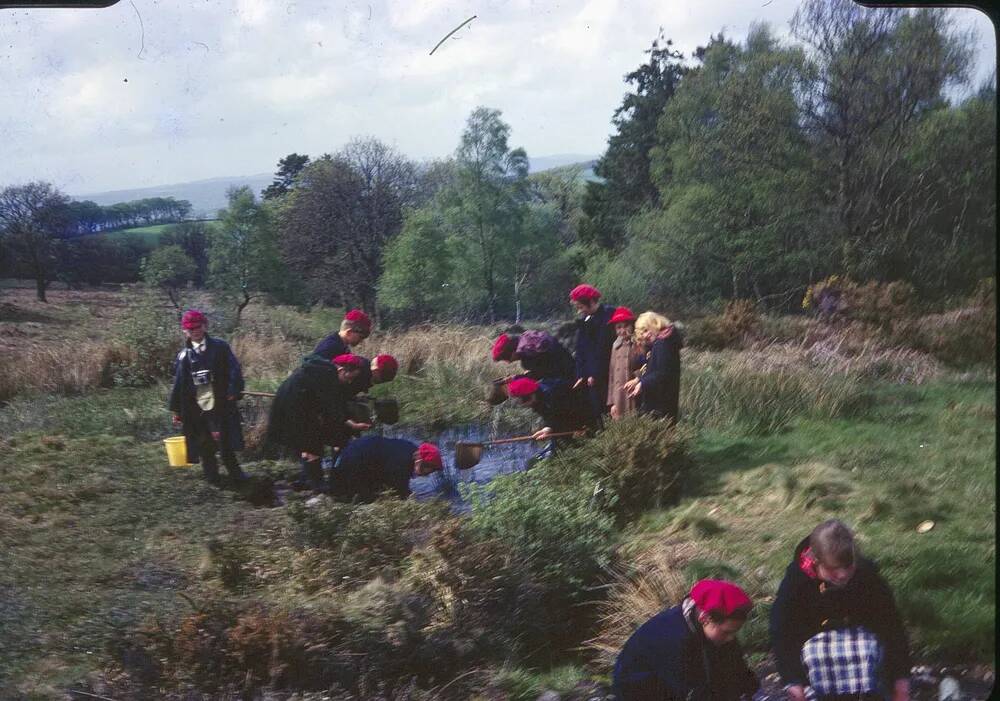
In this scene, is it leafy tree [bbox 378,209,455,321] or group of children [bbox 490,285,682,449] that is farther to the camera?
group of children [bbox 490,285,682,449]

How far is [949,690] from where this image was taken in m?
3.50

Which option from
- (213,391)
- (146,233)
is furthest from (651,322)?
(146,233)

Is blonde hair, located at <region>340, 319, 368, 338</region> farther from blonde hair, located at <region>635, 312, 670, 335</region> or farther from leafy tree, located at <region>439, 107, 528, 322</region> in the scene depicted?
blonde hair, located at <region>635, 312, 670, 335</region>

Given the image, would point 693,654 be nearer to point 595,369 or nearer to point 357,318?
point 595,369

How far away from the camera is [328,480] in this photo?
360 centimetres

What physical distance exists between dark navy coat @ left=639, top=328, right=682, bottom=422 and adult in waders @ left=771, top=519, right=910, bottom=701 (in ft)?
2.64

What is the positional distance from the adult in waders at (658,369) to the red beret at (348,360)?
1.15m

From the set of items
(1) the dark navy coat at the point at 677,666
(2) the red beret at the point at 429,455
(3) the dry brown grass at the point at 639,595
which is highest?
(2) the red beret at the point at 429,455

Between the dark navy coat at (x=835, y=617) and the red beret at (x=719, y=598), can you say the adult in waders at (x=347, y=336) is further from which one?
the dark navy coat at (x=835, y=617)

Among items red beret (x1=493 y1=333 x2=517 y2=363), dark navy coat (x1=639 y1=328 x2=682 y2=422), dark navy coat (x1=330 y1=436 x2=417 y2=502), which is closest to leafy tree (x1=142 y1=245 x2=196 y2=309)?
dark navy coat (x1=330 y1=436 x2=417 y2=502)

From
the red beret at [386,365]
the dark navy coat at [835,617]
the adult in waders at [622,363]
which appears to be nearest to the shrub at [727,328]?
the adult in waders at [622,363]

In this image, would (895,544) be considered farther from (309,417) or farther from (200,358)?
(200,358)

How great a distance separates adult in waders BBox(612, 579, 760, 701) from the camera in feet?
10.9

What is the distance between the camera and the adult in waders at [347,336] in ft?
11.7
